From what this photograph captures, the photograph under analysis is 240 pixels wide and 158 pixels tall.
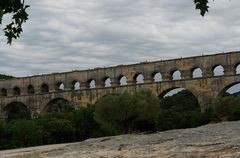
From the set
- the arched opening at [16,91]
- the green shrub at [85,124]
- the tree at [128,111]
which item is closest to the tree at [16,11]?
the tree at [128,111]

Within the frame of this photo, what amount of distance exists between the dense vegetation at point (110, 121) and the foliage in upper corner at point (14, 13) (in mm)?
29644

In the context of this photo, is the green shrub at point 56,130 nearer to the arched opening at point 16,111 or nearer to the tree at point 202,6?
the arched opening at point 16,111

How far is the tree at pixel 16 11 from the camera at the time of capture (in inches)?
141

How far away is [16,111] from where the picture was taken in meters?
58.9

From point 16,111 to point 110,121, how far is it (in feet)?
87.8

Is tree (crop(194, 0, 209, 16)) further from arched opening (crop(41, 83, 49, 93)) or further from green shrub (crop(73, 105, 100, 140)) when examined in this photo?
arched opening (crop(41, 83, 49, 93))

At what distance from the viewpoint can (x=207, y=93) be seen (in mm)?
39750

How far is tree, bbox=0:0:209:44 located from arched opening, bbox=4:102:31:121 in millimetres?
48842

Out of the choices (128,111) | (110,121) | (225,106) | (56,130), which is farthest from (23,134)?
(225,106)

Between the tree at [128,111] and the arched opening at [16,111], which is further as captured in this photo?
the arched opening at [16,111]

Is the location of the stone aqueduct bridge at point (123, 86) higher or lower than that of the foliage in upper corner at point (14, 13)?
A: higher

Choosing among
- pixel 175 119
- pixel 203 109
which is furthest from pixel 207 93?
pixel 175 119

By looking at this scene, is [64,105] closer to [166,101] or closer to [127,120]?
[166,101]

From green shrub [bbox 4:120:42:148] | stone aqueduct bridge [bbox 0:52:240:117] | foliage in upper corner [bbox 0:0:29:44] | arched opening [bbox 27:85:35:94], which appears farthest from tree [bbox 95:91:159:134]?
foliage in upper corner [bbox 0:0:29:44]
